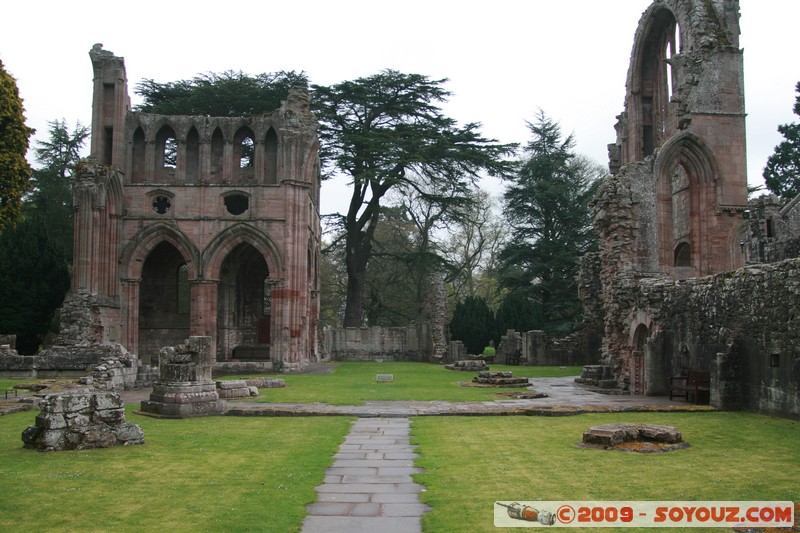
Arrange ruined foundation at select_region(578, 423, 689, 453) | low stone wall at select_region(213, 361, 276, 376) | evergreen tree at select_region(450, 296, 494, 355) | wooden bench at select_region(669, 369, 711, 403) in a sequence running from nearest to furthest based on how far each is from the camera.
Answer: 1. ruined foundation at select_region(578, 423, 689, 453)
2. wooden bench at select_region(669, 369, 711, 403)
3. low stone wall at select_region(213, 361, 276, 376)
4. evergreen tree at select_region(450, 296, 494, 355)

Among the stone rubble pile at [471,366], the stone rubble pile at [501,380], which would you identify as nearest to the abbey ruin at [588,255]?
the stone rubble pile at [501,380]

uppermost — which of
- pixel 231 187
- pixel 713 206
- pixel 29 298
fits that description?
pixel 231 187

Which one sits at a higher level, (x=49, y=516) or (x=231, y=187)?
(x=231, y=187)

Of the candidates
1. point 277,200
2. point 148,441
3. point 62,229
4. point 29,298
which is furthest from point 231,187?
point 148,441

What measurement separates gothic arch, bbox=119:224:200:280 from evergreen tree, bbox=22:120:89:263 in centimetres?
1204

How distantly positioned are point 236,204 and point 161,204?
3474mm

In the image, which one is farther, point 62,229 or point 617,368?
point 62,229

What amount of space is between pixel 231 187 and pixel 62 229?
55.7 ft

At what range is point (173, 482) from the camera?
Result: 7312 mm

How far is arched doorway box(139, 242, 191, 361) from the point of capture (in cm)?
3328

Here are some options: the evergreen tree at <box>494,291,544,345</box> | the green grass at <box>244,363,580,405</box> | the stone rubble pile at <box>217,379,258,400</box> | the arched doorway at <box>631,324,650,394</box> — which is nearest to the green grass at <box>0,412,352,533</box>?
the green grass at <box>244,363,580,405</box>

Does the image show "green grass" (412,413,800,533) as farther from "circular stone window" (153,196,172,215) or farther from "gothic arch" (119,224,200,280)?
"circular stone window" (153,196,172,215)

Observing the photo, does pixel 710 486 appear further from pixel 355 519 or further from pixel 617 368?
pixel 617 368

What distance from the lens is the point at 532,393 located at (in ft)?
55.6
